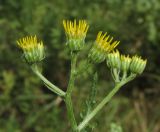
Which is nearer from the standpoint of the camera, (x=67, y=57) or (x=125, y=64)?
(x=125, y=64)

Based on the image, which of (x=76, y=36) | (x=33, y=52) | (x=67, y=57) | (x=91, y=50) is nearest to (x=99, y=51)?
(x=91, y=50)

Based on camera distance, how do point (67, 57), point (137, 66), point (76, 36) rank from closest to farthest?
point (76, 36), point (137, 66), point (67, 57)

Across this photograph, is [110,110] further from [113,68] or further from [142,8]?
[113,68]

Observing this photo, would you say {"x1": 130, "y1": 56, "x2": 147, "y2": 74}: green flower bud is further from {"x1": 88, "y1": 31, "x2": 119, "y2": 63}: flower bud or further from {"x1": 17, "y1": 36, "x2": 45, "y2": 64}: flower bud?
{"x1": 17, "y1": 36, "x2": 45, "y2": 64}: flower bud

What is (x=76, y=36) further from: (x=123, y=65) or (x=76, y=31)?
(x=123, y=65)

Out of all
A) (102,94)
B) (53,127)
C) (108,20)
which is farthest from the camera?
(108,20)

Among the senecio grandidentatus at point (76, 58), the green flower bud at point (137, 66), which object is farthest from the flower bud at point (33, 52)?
the green flower bud at point (137, 66)

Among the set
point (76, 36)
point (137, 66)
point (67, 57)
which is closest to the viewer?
point (76, 36)

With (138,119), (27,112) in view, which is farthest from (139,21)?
(27,112)

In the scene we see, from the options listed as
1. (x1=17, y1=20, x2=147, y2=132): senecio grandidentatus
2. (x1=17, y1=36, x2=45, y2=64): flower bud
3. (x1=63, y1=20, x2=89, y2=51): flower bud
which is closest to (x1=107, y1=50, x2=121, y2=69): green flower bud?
(x1=17, y1=20, x2=147, y2=132): senecio grandidentatus
